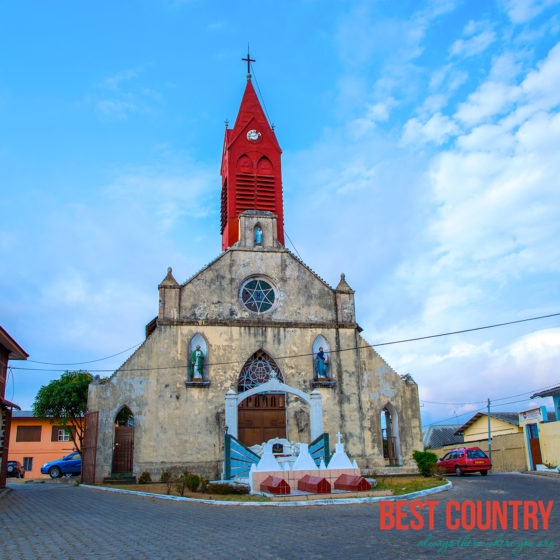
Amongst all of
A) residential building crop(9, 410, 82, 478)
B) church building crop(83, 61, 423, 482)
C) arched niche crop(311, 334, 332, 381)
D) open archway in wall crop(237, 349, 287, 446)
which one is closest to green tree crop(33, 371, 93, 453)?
church building crop(83, 61, 423, 482)

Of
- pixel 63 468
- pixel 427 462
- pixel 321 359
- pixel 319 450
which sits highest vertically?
pixel 321 359

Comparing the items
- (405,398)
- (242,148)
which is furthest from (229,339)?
(242,148)

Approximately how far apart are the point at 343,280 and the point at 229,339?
19.4 ft

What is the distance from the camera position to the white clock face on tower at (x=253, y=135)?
30.2m

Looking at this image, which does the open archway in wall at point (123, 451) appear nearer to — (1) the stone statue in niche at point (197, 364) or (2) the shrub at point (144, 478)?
(2) the shrub at point (144, 478)

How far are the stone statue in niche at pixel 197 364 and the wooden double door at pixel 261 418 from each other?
2.12m

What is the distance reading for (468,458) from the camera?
2434 cm

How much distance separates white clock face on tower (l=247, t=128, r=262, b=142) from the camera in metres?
30.2

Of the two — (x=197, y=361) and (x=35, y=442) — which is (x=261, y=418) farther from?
(x=35, y=442)

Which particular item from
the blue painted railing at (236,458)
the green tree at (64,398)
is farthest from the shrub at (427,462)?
the green tree at (64,398)

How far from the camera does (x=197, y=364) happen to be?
23000mm

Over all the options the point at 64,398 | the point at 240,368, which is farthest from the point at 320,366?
the point at 64,398

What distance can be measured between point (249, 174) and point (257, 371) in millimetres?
10208

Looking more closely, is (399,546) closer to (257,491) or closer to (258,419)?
(257,491)
